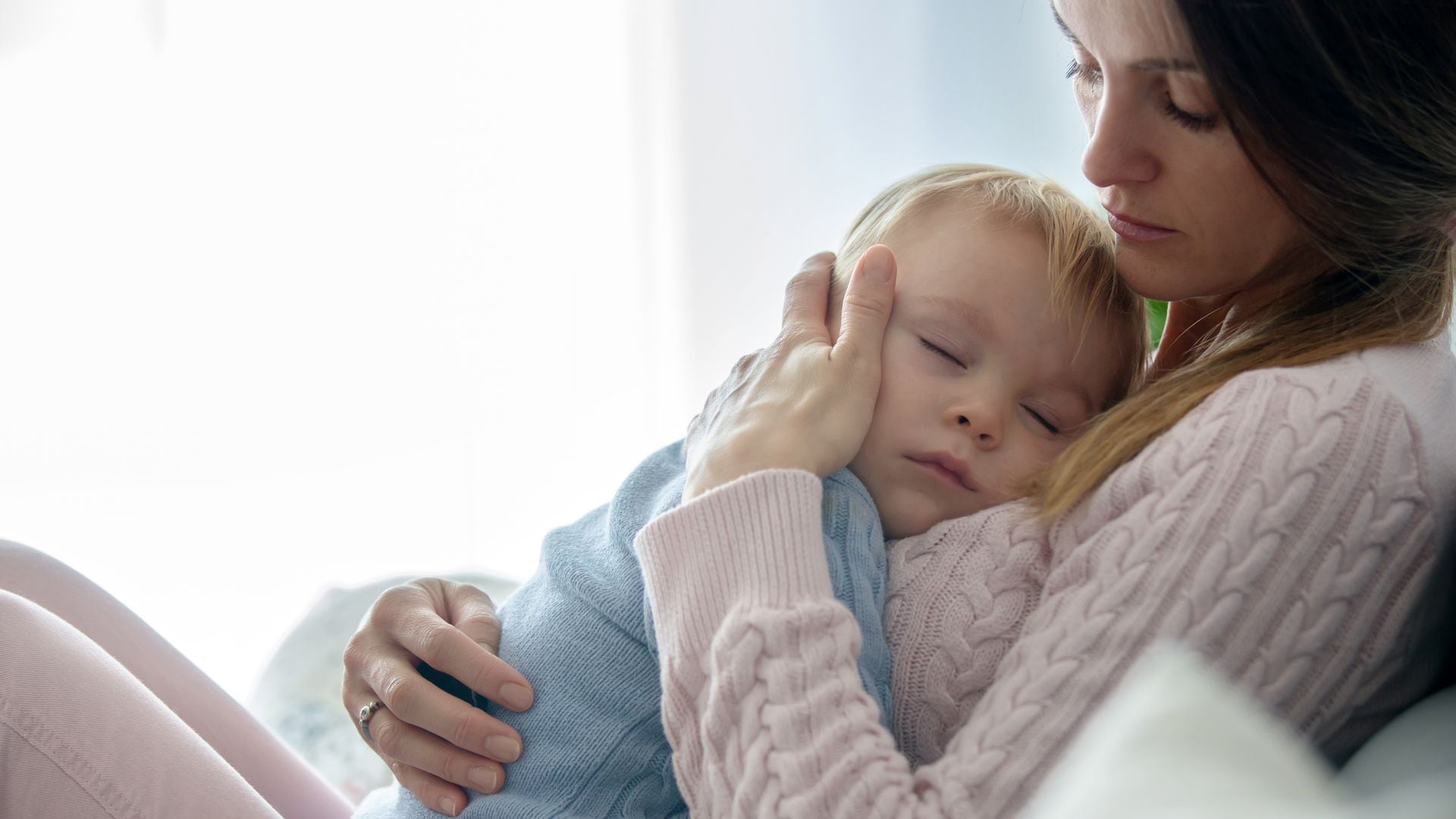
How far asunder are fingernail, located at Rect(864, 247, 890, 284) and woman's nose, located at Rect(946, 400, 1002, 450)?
0.16m

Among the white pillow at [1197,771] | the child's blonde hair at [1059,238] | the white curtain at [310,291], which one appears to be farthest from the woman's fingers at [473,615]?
the white curtain at [310,291]

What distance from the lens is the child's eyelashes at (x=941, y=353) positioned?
1146 millimetres

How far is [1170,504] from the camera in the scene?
0.84 meters

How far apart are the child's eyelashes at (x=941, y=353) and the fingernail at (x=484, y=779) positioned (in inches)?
23.0

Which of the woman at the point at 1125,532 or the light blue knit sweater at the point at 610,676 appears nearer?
the woman at the point at 1125,532

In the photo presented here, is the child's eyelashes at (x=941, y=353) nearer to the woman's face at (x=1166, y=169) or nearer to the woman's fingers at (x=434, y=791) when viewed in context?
the woman's face at (x=1166, y=169)

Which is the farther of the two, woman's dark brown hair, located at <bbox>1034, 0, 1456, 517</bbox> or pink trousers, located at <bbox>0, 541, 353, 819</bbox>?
pink trousers, located at <bbox>0, 541, 353, 819</bbox>

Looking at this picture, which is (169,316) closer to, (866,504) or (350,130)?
(350,130)

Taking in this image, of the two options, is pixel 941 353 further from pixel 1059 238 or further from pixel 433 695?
pixel 433 695

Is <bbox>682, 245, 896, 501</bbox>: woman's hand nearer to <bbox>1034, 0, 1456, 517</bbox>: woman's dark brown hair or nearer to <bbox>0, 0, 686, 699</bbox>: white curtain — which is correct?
<bbox>1034, 0, 1456, 517</bbox>: woman's dark brown hair

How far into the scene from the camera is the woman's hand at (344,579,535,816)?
1.02 meters

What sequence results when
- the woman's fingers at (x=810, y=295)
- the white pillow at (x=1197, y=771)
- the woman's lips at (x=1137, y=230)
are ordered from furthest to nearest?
the woman's fingers at (x=810, y=295)
the woman's lips at (x=1137, y=230)
the white pillow at (x=1197, y=771)

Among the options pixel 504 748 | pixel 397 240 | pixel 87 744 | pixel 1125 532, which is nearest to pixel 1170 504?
pixel 1125 532

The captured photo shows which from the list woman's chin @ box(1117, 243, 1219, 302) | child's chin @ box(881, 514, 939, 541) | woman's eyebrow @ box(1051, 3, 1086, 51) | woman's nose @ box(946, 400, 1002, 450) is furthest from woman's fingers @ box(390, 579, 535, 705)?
woman's eyebrow @ box(1051, 3, 1086, 51)
